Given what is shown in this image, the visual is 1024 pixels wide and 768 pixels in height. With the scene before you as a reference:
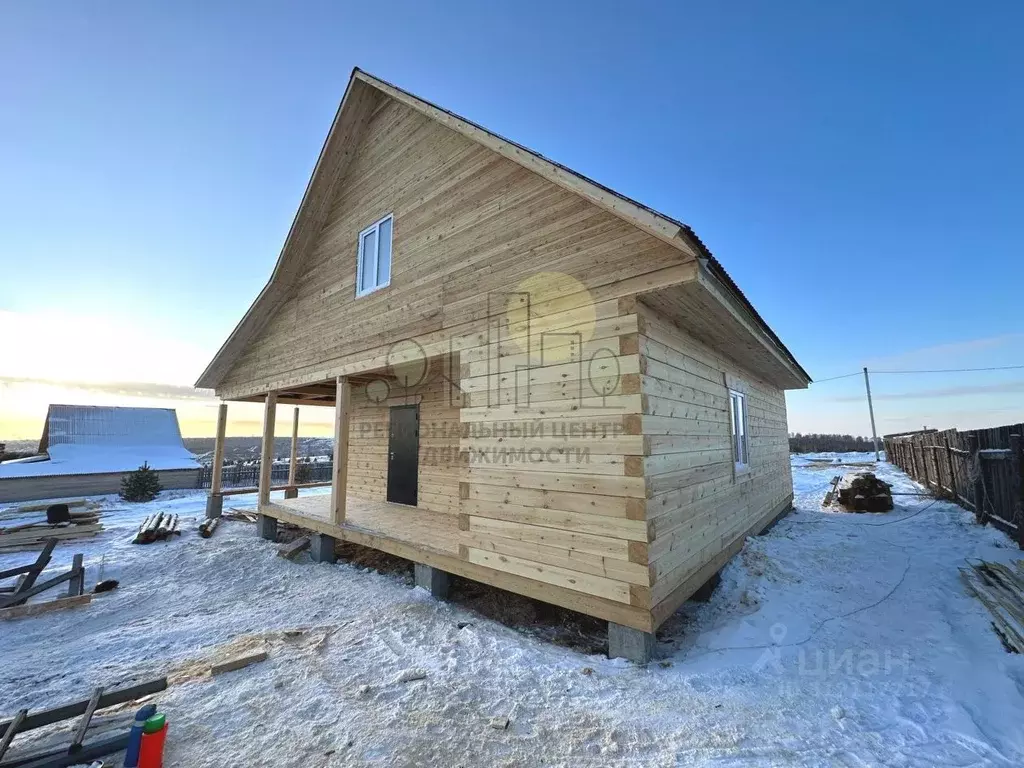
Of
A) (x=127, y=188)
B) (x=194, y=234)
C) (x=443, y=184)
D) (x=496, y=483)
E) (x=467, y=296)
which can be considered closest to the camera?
(x=496, y=483)

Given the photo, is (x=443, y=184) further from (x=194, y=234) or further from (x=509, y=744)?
(x=194, y=234)

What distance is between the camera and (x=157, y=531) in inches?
372

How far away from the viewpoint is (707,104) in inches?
344

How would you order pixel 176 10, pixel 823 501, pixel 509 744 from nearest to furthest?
1. pixel 509 744
2. pixel 176 10
3. pixel 823 501

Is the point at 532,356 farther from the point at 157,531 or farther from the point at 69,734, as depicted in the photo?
the point at 157,531

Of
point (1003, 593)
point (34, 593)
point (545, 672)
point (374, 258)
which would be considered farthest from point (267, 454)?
point (1003, 593)

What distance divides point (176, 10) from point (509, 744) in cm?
1130

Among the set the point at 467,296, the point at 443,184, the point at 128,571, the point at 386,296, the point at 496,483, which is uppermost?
the point at 443,184

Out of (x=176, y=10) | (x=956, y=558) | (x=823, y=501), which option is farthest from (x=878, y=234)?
(x=176, y=10)

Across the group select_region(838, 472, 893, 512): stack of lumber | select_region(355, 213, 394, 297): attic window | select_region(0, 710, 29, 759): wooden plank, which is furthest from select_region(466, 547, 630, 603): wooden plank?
select_region(838, 472, 893, 512): stack of lumber

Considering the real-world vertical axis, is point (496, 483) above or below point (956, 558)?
above

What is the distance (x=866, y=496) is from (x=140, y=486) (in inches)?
936

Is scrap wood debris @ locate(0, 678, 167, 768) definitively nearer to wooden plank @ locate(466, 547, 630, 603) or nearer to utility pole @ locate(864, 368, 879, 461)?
wooden plank @ locate(466, 547, 630, 603)

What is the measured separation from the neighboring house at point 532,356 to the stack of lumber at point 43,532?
557cm
